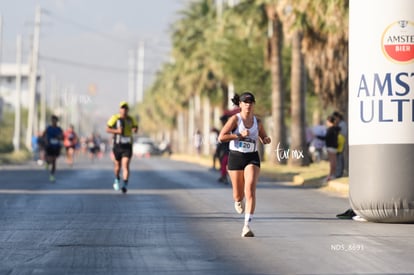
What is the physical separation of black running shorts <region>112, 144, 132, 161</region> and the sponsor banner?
938 centimetres

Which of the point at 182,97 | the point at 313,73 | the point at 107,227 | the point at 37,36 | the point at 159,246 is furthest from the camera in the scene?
the point at 182,97

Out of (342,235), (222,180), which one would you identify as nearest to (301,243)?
(342,235)

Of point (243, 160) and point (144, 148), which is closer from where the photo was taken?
point (243, 160)

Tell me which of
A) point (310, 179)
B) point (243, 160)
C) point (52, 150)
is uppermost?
point (52, 150)

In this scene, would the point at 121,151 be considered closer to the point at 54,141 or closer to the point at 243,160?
the point at 54,141

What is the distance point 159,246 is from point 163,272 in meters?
2.54

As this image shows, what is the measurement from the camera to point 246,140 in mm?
15531

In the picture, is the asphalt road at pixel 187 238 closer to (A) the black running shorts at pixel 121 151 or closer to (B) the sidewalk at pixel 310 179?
(A) the black running shorts at pixel 121 151

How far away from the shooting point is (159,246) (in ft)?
45.4

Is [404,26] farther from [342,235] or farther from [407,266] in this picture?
[407,266]

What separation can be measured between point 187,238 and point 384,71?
4232 millimetres

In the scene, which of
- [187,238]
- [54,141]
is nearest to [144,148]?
[54,141]

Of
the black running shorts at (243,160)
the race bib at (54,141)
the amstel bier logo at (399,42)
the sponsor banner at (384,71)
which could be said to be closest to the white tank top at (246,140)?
the black running shorts at (243,160)

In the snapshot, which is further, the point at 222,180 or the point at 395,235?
the point at 222,180
